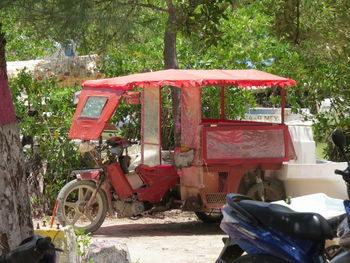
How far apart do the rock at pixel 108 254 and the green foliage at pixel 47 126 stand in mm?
5119

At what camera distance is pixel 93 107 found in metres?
10.6

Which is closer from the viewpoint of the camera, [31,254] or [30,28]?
[31,254]

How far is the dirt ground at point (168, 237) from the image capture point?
8.88m

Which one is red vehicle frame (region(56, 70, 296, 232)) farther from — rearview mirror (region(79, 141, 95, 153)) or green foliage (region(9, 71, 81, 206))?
green foliage (region(9, 71, 81, 206))

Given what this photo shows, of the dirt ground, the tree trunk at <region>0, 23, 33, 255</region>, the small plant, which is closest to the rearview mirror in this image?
the dirt ground

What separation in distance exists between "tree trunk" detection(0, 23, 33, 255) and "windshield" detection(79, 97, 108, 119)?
4.70 m

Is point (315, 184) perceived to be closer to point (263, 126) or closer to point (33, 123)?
point (263, 126)

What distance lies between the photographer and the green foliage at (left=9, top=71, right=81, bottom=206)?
12.2m

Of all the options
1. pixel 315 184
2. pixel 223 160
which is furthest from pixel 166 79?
pixel 315 184

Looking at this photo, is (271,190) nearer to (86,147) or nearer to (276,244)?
(86,147)

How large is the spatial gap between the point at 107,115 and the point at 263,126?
202cm

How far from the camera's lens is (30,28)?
18.9 feet

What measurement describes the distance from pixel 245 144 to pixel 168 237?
1553 millimetres

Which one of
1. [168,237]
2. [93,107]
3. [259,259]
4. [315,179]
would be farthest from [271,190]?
[259,259]
